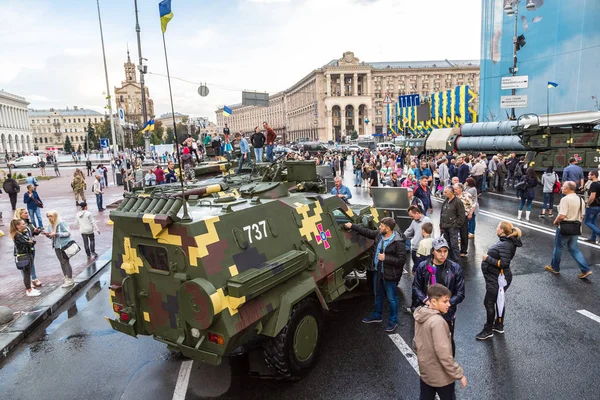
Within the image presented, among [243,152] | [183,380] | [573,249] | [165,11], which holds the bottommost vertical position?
[183,380]

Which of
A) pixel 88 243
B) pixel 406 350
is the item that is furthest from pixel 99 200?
pixel 406 350

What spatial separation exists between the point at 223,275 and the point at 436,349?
2418mm

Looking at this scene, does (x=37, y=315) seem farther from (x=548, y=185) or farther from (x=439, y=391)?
(x=548, y=185)

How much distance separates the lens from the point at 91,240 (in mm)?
11211

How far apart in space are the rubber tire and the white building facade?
117805 millimetres

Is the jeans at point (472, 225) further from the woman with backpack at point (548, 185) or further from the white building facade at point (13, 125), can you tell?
the white building facade at point (13, 125)

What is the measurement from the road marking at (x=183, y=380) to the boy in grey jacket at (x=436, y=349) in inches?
122

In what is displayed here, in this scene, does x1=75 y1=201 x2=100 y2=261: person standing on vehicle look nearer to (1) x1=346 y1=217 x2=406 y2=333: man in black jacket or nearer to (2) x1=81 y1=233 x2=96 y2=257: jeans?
(2) x1=81 y1=233 x2=96 y2=257: jeans

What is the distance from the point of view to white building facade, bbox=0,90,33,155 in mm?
104938

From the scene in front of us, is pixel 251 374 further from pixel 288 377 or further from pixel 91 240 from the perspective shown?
pixel 91 240

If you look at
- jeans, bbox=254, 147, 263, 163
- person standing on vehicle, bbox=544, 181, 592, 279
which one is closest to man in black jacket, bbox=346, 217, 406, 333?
person standing on vehicle, bbox=544, 181, 592, 279

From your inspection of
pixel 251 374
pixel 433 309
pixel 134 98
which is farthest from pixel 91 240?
pixel 134 98

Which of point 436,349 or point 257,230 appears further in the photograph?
point 257,230

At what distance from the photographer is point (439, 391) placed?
3807 mm
